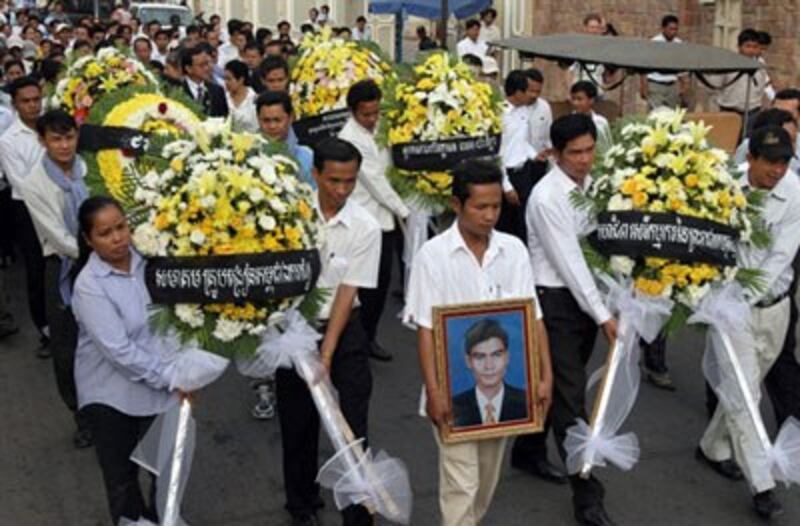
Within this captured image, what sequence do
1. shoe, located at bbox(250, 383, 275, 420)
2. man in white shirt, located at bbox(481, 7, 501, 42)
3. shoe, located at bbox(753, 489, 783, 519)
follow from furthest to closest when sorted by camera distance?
man in white shirt, located at bbox(481, 7, 501, 42)
shoe, located at bbox(250, 383, 275, 420)
shoe, located at bbox(753, 489, 783, 519)

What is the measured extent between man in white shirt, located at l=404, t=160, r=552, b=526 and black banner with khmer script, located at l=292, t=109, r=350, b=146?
11.0ft

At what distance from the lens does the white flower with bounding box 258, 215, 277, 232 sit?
4223 mm

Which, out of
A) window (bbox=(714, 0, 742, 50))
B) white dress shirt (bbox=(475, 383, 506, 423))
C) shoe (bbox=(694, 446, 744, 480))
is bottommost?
shoe (bbox=(694, 446, 744, 480))

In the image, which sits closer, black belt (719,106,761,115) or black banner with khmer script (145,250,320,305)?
black banner with khmer script (145,250,320,305)

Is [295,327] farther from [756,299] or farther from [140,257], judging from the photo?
[756,299]

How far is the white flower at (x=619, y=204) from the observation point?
485cm

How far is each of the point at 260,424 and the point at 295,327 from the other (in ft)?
7.29

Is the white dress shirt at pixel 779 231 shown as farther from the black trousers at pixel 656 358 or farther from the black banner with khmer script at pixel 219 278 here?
the black banner with khmer script at pixel 219 278

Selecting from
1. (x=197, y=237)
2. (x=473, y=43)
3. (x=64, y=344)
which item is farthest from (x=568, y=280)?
(x=473, y=43)

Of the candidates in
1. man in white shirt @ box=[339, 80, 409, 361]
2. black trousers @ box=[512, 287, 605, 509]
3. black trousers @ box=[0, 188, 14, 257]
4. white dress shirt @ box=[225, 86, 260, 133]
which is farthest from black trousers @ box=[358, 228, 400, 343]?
black trousers @ box=[0, 188, 14, 257]

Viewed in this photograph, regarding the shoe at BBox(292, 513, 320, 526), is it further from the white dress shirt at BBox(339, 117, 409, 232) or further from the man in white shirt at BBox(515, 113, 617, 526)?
the white dress shirt at BBox(339, 117, 409, 232)

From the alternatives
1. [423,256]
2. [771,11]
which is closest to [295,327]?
[423,256]

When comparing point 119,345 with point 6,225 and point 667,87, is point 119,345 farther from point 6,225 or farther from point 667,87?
point 667,87

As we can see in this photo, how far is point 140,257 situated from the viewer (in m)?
4.40
